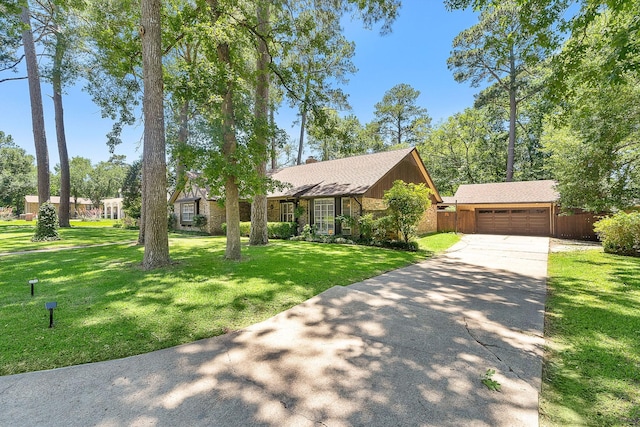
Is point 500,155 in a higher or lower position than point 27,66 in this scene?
lower

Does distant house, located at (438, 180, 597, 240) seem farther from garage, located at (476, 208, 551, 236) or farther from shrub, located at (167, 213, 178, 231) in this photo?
shrub, located at (167, 213, 178, 231)

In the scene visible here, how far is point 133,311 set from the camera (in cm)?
436

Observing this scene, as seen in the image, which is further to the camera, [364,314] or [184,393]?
[364,314]

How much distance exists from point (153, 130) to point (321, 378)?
272 inches

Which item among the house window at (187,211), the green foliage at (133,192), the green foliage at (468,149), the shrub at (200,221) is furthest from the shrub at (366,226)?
the green foliage at (468,149)

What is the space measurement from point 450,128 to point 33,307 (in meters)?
32.6

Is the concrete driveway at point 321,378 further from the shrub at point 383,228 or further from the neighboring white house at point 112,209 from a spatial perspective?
the neighboring white house at point 112,209

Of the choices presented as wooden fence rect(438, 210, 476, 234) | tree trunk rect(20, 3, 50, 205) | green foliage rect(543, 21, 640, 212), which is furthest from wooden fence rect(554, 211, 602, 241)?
tree trunk rect(20, 3, 50, 205)

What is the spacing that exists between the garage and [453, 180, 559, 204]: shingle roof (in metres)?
0.88

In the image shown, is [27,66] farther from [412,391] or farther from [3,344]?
[412,391]

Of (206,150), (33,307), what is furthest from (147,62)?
(33,307)

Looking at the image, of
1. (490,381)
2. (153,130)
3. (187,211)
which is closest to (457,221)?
(187,211)

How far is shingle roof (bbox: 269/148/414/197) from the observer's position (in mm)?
14742

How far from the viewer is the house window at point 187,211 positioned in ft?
67.3
